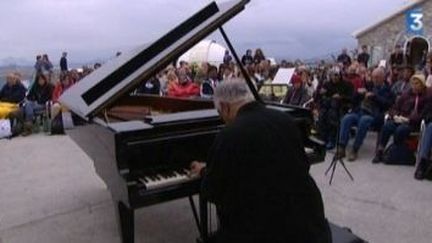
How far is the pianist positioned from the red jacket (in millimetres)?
6411

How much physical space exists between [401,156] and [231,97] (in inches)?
185

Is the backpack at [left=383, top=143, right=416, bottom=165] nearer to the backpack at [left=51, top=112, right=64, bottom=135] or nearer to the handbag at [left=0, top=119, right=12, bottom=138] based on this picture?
the backpack at [left=51, top=112, right=64, bottom=135]

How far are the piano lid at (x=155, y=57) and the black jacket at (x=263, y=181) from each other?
1.25 meters

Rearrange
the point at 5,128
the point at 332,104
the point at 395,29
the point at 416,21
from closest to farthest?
the point at 332,104
the point at 5,128
the point at 416,21
the point at 395,29

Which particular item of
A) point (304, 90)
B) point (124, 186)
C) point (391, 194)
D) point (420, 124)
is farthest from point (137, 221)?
point (304, 90)

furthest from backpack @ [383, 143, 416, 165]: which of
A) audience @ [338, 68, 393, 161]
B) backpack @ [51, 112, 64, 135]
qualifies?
backpack @ [51, 112, 64, 135]

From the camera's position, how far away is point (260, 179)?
2365 mm

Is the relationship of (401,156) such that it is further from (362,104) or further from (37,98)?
(37,98)

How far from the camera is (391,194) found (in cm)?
537

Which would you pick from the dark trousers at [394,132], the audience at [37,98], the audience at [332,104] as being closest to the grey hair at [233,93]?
the dark trousers at [394,132]

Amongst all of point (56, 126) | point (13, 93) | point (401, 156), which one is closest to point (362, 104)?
point (401, 156)

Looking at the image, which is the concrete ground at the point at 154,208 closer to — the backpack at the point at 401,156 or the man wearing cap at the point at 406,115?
the backpack at the point at 401,156

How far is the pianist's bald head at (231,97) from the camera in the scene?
248 centimetres

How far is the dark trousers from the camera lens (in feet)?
21.4
